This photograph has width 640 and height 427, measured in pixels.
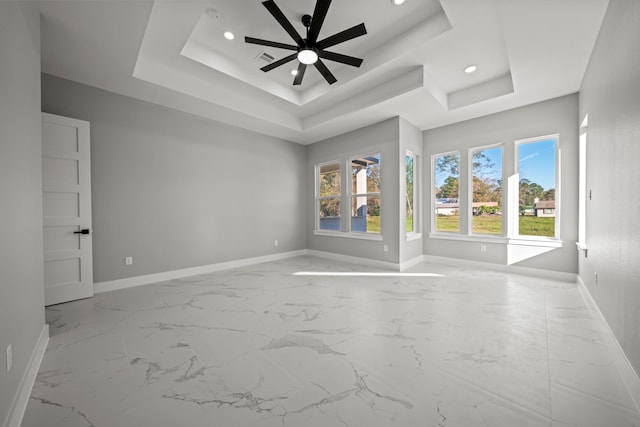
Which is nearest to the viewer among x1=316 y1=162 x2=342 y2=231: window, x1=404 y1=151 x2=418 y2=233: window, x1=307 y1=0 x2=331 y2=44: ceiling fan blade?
x1=307 y1=0 x2=331 y2=44: ceiling fan blade

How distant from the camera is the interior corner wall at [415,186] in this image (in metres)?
4.73

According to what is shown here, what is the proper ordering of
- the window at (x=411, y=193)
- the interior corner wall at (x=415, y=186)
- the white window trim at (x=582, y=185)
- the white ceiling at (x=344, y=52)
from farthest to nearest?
the window at (x=411, y=193) → the interior corner wall at (x=415, y=186) → the white window trim at (x=582, y=185) → the white ceiling at (x=344, y=52)

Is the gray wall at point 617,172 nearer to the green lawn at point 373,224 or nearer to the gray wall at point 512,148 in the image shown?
the gray wall at point 512,148

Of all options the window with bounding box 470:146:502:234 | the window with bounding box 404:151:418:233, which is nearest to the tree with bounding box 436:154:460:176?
the window with bounding box 470:146:502:234

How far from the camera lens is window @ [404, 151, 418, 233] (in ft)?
17.4

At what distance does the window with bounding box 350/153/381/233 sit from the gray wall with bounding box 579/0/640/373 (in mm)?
3053

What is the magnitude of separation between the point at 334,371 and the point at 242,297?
1906mm

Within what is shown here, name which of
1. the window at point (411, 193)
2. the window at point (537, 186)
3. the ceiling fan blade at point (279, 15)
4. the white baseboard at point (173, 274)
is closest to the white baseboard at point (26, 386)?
the white baseboard at point (173, 274)

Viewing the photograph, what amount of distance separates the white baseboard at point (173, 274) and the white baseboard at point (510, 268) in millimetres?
3478

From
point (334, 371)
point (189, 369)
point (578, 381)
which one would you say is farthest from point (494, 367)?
point (189, 369)

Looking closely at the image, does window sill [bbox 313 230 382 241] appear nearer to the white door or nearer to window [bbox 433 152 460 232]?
window [bbox 433 152 460 232]

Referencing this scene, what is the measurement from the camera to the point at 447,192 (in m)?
5.28

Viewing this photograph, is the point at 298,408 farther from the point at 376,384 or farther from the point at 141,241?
the point at 141,241

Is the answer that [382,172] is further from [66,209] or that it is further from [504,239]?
[66,209]
